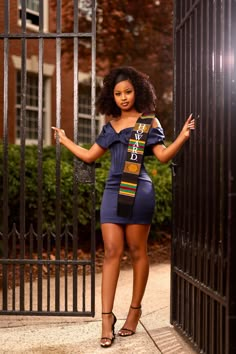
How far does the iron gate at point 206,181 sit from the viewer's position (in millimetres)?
3443

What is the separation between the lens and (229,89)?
3.46 metres

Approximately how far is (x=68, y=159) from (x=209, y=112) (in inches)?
222

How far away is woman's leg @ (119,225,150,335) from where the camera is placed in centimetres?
434

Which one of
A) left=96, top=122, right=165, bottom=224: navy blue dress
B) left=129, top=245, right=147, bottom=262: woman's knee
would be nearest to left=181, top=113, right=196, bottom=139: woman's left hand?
left=96, top=122, right=165, bottom=224: navy blue dress

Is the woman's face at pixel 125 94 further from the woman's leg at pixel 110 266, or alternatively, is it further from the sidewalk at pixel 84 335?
the sidewalk at pixel 84 335

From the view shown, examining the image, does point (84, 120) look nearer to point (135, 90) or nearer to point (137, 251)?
point (135, 90)

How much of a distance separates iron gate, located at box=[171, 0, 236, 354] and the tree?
9034 millimetres

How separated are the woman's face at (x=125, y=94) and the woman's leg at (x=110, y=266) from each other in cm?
85

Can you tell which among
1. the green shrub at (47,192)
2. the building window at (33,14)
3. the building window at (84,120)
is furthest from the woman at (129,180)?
the building window at (84,120)

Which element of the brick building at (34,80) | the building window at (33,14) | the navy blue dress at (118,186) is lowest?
the navy blue dress at (118,186)

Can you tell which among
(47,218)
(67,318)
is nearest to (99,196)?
(47,218)

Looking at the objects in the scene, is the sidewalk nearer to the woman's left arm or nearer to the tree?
the woman's left arm

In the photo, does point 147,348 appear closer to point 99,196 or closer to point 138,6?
point 99,196

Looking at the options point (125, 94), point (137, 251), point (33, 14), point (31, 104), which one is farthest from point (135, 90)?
point (33, 14)
